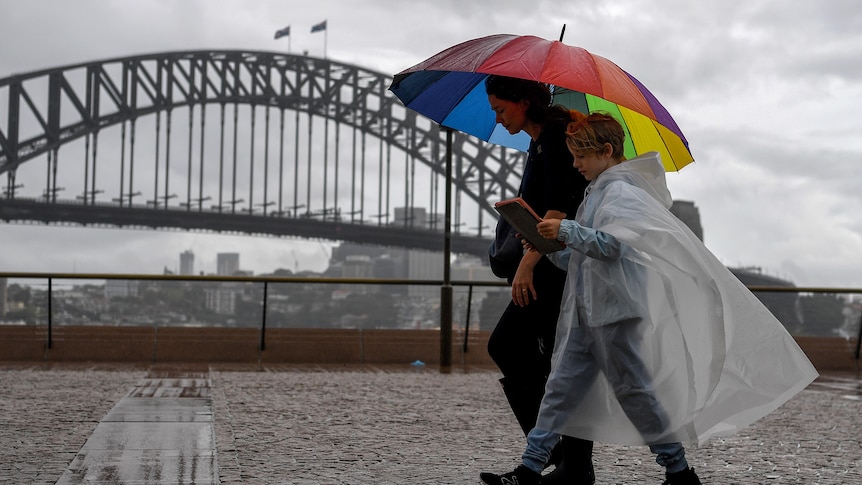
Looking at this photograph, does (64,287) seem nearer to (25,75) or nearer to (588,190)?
(588,190)

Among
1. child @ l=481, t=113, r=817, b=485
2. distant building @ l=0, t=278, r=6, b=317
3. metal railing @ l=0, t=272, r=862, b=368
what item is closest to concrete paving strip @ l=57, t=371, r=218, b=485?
child @ l=481, t=113, r=817, b=485

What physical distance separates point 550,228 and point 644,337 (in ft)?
1.19

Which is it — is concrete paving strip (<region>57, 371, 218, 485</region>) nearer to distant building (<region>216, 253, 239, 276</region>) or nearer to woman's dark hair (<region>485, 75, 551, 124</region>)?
woman's dark hair (<region>485, 75, 551, 124</region>)

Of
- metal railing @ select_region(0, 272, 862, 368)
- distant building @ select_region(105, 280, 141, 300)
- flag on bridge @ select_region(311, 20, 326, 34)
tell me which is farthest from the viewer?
flag on bridge @ select_region(311, 20, 326, 34)

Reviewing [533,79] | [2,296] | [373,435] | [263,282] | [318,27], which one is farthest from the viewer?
[318,27]

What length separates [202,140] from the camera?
4675 centimetres

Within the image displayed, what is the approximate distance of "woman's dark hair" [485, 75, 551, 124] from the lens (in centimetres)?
331

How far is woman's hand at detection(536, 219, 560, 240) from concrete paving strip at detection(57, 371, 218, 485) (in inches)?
46.6

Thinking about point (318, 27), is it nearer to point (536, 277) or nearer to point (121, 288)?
point (121, 288)

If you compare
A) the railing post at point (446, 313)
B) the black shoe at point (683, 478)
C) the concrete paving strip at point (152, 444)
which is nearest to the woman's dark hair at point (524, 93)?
the black shoe at point (683, 478)

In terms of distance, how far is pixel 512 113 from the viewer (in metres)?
3.32

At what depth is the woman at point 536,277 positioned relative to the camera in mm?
3186

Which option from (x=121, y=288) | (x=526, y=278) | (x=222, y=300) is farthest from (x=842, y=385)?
(x=526, y=278)

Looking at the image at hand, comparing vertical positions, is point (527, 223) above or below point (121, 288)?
above
